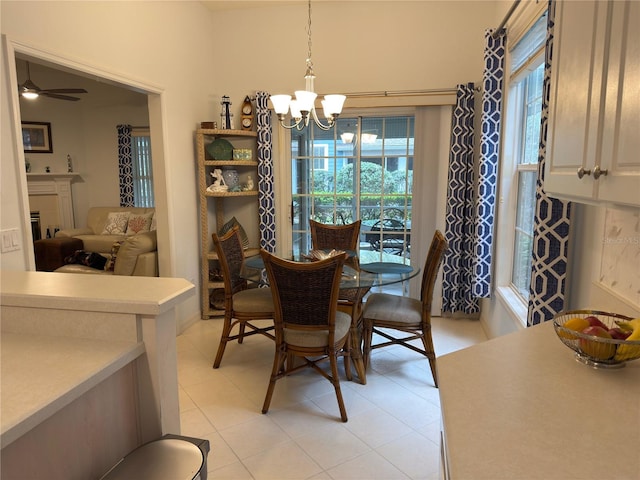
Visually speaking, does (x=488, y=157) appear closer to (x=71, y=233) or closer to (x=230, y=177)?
(x=230, y=177)

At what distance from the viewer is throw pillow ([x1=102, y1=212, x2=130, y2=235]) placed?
5770 mm

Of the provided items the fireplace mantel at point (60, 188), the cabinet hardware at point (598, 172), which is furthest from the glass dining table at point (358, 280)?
the fireplace mantel at point (60, 188)

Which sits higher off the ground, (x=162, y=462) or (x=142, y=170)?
(x=142, y=170)

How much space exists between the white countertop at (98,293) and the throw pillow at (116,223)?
14.7ft

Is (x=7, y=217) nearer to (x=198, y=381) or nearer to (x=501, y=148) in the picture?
(x=198, y=381)

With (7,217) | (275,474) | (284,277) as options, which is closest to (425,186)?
(284,277)

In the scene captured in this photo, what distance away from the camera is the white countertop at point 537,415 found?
84 centimetres

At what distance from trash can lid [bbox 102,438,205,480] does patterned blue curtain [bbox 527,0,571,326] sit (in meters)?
1.61

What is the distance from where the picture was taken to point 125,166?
6504 millimetres

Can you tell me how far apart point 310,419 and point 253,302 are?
0.93 m

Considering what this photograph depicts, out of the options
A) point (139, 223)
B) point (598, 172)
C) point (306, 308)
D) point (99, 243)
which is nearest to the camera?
point (598, 172)

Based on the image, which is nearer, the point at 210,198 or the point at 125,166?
the point at 210,198

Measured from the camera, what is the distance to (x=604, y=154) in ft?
3.56

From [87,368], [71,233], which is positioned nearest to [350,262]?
[87,368]
